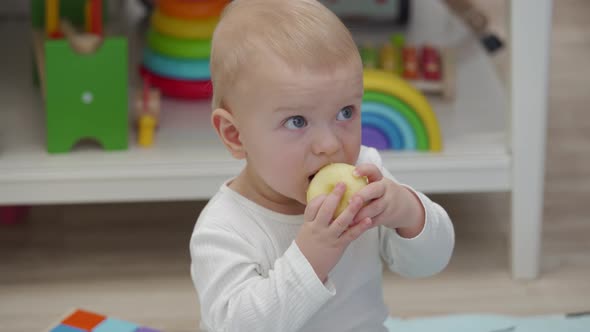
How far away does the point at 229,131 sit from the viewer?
37.1 inches

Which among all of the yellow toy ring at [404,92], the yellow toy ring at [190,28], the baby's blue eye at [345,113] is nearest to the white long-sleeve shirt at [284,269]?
the baby's blue eye at [345,113]

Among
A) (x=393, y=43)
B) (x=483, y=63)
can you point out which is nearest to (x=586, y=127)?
(x=483, y=63)

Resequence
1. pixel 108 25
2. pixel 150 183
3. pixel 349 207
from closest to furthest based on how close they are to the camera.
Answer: pixel 349 207, pixel 150 183, pixel 108 25

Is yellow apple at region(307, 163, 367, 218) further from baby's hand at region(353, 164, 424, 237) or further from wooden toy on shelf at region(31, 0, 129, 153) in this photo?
wooden toy on shelf at region(31, 0, 129, 153)

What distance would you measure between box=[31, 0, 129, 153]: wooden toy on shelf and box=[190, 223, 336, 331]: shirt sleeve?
0.56 meters

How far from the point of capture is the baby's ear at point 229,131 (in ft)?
3.05

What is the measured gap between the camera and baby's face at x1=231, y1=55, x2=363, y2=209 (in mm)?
877

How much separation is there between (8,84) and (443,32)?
0.75 m

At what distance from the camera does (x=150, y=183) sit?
145cm

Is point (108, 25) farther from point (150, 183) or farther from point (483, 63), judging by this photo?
point (483, 63)

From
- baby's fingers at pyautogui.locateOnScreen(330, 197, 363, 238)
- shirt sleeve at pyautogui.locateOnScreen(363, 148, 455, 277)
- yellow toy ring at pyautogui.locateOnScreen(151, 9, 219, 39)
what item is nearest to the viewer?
baby's fingers at pyautogui.locateOnScreen(330, 197, 363, 238)

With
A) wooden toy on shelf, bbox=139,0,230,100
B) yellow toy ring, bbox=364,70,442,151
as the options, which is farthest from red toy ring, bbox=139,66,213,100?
yellow toy ring, bbox=364,70,442,151

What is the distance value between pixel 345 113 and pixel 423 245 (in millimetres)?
149

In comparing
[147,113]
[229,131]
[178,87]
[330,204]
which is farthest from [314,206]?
[178,87]
